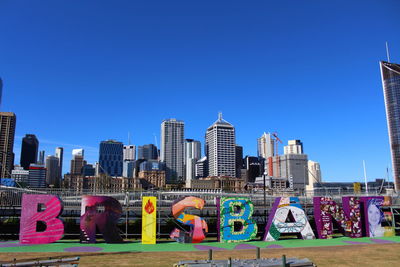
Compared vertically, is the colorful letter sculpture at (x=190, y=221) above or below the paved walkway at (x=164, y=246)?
above

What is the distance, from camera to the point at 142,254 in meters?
23.1

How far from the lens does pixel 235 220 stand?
29.7 metres

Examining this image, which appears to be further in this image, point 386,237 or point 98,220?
point 386,237

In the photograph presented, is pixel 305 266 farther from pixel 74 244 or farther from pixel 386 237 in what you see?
pixel 386 237

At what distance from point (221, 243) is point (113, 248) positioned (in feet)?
29.3

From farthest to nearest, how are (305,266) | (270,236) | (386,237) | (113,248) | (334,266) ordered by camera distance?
(386,237) → (270,236) → (113,248) → (334,266) → (305,266)

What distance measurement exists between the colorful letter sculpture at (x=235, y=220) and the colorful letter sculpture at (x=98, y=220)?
28.9ft

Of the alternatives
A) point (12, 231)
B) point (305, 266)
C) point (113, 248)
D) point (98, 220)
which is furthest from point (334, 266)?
point (12, 231)

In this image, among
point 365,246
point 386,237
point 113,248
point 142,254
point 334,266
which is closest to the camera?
point 334,266

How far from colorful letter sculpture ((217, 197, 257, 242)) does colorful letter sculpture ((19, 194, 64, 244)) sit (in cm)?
1334

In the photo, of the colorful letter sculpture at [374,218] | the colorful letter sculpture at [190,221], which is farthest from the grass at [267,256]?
the colorful letter sculpture at [374,218]

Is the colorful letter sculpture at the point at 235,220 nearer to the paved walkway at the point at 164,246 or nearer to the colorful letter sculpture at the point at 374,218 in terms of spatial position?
the paved walkway at the point at 164,246

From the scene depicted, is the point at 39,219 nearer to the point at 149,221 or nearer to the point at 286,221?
the point at 149,221

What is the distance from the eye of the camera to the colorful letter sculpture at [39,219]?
26859mm
